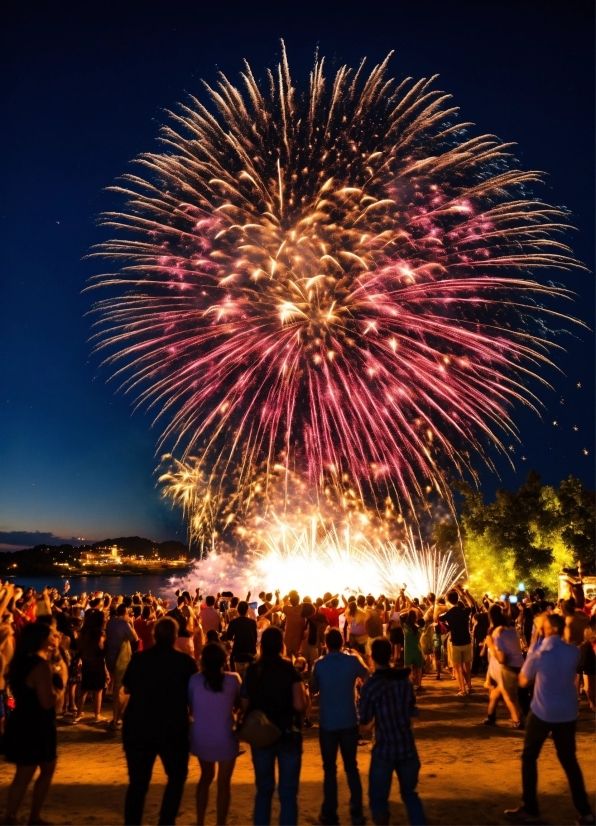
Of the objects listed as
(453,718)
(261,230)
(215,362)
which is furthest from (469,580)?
(453,718)

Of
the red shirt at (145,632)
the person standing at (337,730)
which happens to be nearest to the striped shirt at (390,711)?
the person standing at (337,730)

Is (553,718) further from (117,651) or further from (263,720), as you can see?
(117,651)

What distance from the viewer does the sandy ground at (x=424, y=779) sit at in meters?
6.64

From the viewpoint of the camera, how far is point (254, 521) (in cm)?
3541

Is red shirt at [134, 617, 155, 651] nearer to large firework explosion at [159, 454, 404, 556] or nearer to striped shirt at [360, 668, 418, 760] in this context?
striped shirt at [360, 668, 418, 760]

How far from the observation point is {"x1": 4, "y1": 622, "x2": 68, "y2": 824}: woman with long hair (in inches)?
233

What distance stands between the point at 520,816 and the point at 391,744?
1725mm

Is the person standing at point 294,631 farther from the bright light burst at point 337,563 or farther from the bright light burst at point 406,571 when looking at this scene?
the bright light burst at point 337,563

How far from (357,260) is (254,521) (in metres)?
16.7

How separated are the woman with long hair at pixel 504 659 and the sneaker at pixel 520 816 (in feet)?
10.4

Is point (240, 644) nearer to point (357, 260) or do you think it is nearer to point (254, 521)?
point (357, 260)

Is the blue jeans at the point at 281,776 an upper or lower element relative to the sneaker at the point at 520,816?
upper

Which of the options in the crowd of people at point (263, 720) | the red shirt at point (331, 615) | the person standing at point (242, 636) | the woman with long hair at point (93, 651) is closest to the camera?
the crowd of people at point (263, 720)

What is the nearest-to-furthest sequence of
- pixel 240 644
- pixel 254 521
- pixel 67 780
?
pixel 67 780 → pixel 240 644 → pixel 254 521
